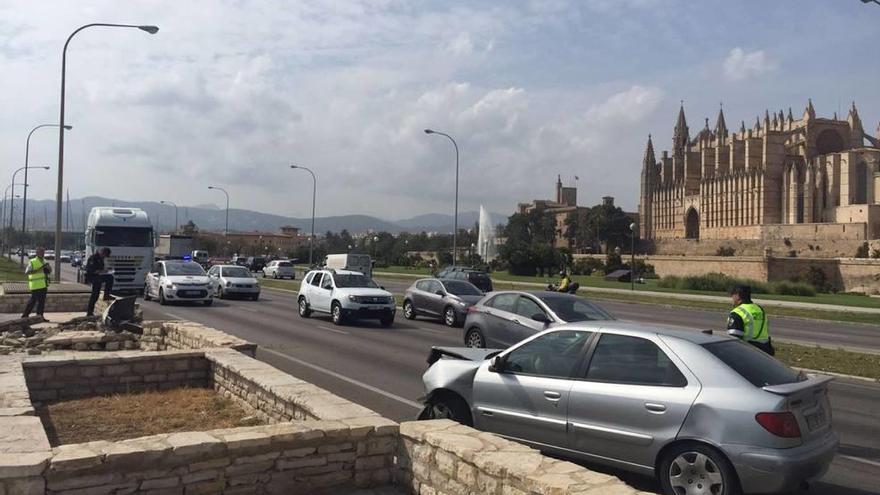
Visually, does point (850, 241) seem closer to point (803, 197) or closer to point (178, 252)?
point (803, 197)

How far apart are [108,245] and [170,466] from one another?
26738 millimetres

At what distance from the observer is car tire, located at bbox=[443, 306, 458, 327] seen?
73.2ft

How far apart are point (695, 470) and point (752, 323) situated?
465 cm

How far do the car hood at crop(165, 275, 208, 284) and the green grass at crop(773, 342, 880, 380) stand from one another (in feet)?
65.1

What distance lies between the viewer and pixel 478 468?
188 inches

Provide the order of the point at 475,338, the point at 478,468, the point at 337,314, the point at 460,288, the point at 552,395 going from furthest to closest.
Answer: the point at 460,288
the point at 337,314
the point at 475,338
the point at 552,395
the point at 478,468

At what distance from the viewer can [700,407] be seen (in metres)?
5.68

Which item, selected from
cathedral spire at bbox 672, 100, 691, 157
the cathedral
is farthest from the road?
cathedral spire at bbox 672, 100, 691, 157

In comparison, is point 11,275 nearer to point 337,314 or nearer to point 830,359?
point 337,314

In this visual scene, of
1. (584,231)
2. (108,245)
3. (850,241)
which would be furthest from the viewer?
(584,231)

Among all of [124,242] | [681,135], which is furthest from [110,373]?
[681,135]

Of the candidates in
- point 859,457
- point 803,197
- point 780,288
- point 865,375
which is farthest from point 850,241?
point 859,457

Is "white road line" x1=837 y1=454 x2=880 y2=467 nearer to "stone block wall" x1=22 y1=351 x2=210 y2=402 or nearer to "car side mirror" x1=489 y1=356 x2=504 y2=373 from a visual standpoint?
"car side mirror" x1=489 y1=356 x2=504 y2=373

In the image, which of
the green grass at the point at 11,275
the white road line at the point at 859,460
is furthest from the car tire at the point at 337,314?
the green grass at the point at 11,275
